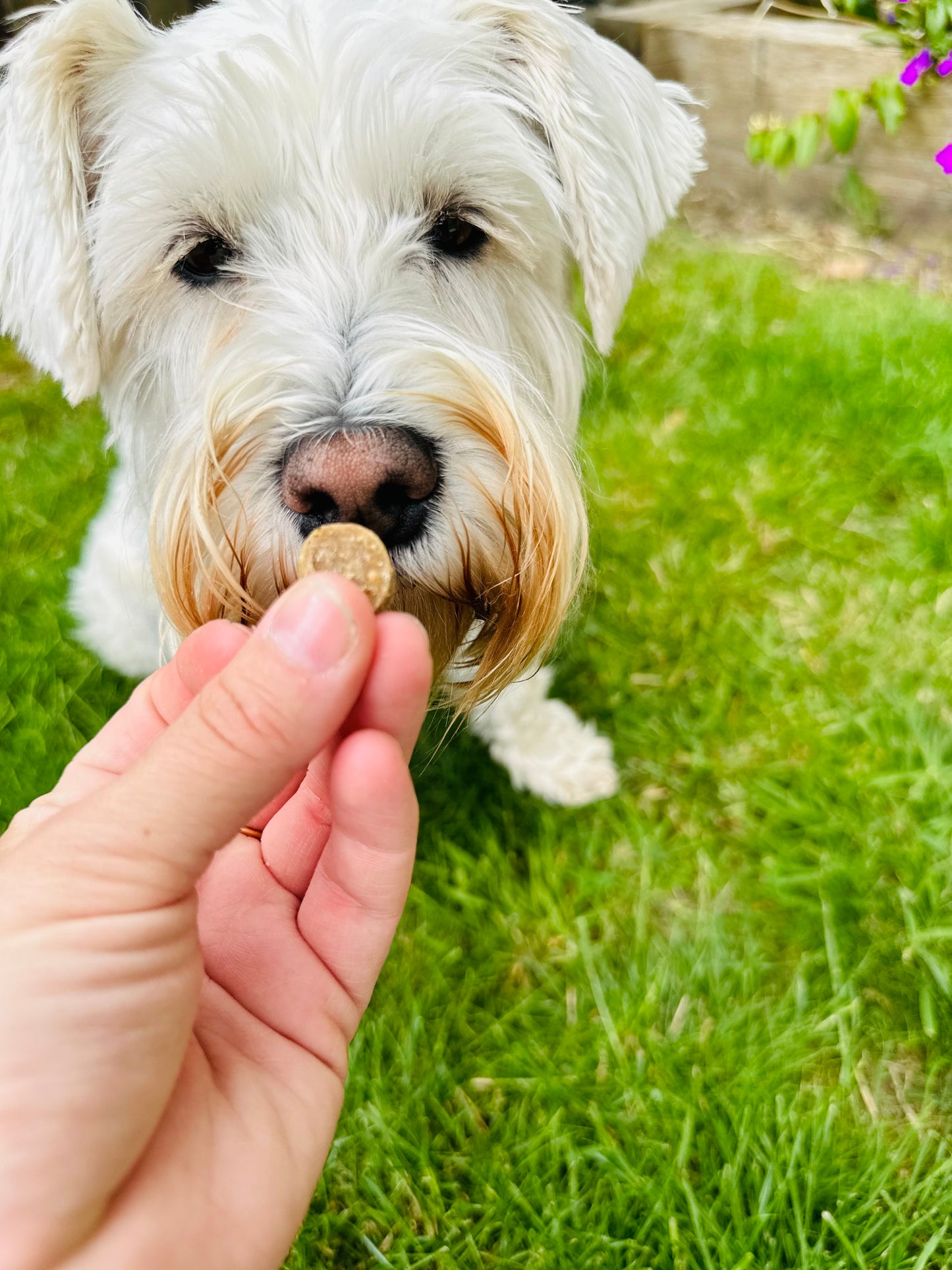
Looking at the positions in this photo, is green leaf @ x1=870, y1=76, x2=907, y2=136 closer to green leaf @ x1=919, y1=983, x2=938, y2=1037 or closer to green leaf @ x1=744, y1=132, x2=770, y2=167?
green leaf @ x1=744, y1=132, x2=770, y2=167

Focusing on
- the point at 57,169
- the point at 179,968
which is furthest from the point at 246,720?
the point at 57,169

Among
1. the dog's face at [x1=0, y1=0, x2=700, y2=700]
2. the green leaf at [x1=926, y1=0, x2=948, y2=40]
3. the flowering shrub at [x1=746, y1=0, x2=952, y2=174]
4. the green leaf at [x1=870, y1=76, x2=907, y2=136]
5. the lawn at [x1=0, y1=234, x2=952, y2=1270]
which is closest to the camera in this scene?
the dog's face at [x1=0, y1=0, x2=700, y2=700]

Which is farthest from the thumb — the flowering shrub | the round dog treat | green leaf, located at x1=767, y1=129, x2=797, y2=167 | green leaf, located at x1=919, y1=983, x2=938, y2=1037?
green leaf, located at x1=767, y1=129, x2=797, y2=167

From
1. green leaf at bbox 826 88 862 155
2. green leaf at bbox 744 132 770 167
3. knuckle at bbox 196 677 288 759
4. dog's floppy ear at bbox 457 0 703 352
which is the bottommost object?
green leaf at bbox 744 132 770 167

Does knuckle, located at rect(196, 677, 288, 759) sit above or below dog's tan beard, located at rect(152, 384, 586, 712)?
above

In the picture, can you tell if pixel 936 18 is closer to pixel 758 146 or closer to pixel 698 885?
pixel 758 146

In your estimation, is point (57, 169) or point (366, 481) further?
point (57, 169)

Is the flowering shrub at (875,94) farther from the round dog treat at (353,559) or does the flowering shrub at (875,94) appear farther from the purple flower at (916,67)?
the round dog treat at (353,559)
